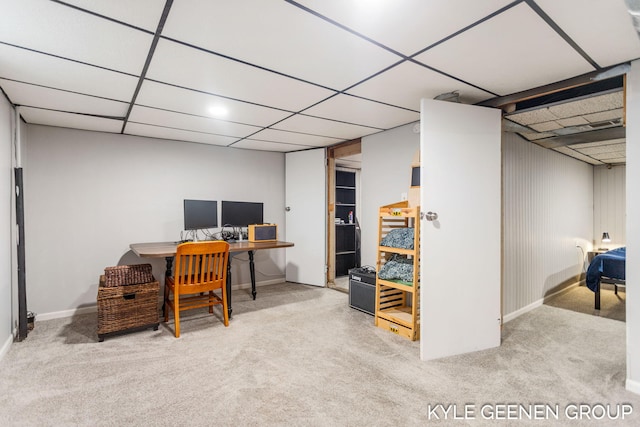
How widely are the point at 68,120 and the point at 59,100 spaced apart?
73cm

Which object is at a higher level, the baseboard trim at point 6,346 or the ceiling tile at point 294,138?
the ceiling tile at point 294,138

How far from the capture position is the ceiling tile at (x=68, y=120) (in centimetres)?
310

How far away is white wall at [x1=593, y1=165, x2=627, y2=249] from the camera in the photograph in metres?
5.54

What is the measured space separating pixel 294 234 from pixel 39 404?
361cm

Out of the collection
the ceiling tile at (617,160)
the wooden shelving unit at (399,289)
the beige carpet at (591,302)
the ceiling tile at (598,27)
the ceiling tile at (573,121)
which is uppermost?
the ceiling tile at (598,27)

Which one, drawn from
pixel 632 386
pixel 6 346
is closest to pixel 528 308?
pixel 632 386

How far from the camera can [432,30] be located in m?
1.70

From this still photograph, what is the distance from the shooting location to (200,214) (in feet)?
13.9

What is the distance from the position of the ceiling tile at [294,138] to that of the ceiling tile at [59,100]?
153 centimetres

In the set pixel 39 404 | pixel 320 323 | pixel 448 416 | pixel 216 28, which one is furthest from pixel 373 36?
pixel 39 404

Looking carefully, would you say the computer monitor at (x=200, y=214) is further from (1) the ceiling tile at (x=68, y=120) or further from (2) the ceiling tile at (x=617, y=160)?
(2) the ceiling tile at (x=617, y=160)

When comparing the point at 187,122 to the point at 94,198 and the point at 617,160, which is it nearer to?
the point at 94,198

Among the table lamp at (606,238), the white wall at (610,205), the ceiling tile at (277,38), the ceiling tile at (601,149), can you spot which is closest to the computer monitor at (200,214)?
the ceiling tile at (277,38)

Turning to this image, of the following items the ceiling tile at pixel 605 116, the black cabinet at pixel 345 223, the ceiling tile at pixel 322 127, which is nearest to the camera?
the ceiling tile at pixel 605 116
